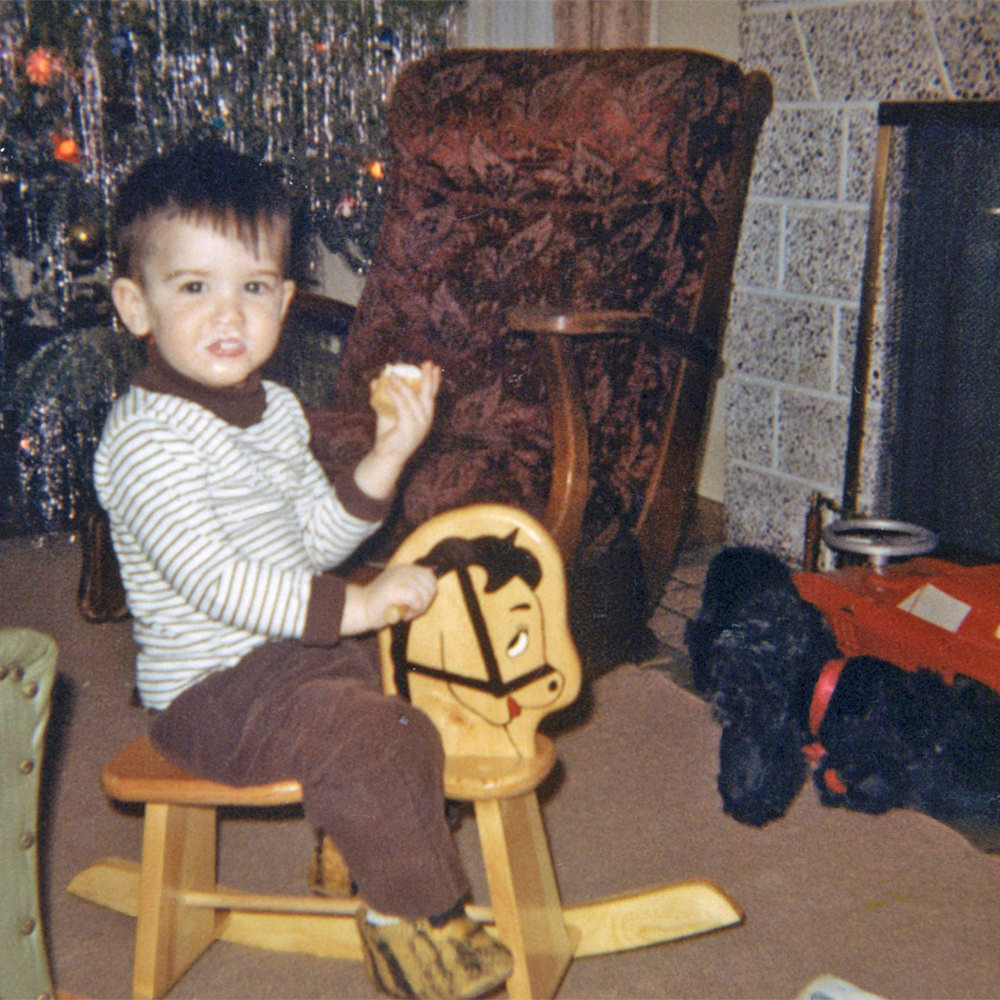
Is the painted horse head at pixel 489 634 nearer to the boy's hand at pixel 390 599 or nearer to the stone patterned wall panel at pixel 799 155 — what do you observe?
the boy's hand at pixel 390 599

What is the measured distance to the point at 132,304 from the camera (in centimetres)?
106

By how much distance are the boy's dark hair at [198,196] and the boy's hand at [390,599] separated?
0.34m

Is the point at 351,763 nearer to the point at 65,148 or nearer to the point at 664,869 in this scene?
the point at 664,869

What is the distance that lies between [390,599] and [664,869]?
0.60 meters

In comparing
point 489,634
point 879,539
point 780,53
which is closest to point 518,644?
point 489,634

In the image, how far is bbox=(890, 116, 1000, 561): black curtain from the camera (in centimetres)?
186

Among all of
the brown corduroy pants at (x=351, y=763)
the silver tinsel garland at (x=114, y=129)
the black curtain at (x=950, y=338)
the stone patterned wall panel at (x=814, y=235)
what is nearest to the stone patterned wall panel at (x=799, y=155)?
the stone patterned wall panel at (x=814, y=235)

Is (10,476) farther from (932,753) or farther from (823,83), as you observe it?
(932,753)


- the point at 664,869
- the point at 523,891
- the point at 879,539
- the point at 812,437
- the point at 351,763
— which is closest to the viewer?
the point at 351,763

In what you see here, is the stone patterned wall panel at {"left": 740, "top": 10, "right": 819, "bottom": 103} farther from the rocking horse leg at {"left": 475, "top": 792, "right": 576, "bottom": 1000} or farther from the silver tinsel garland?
the rocking horse leg at {"left": 475, "top": 792, "right": 576, "bottom": 1000}

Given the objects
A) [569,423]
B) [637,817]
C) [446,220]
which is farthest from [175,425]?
[446,220]

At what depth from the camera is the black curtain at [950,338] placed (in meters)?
1.86

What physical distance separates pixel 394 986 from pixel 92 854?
609 mm

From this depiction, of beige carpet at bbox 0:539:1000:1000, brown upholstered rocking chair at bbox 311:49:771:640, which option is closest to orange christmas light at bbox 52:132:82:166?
brown upholstered rocking chair at bbox 311:49:771:640
